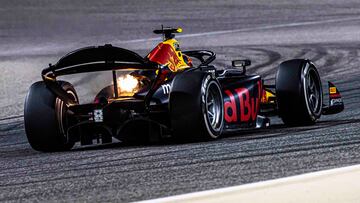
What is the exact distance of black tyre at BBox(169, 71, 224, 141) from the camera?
8.59m

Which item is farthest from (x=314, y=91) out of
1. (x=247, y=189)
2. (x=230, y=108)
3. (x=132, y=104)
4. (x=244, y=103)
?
(x=247, y=189)

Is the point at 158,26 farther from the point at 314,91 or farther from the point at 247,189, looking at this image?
the point at 247,189

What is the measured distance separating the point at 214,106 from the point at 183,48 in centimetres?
1257

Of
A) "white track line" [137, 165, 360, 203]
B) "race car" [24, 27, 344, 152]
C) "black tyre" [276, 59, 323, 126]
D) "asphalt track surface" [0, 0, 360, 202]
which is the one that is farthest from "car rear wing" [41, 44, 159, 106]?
"white track line" [137, 165, 360, 203]

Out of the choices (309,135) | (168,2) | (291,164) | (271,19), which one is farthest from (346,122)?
(168,2)

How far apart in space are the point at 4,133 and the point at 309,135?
4.56m

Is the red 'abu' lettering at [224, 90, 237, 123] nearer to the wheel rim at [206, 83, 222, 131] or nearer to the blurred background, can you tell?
the wheel rim at [206, 83, 222, 131]

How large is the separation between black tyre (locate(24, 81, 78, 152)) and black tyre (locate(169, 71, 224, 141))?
0.97m

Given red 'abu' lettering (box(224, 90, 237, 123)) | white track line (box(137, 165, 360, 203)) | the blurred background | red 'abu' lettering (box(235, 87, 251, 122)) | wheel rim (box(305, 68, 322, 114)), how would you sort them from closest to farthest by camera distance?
white track line (box(137, 165, 360, 203)) → red 'abu' lettering (box(224, 90, 237, 123)) → red 'abu' lettering (box(235, 87, 251, 122)) → wheel rim (box(305, 68, 322, 114)) → the blurred background

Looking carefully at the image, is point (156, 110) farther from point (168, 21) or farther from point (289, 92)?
point (168, 21)

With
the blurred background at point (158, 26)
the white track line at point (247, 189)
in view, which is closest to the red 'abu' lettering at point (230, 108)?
the white track line at point (247, 189)

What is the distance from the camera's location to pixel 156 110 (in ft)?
29.4

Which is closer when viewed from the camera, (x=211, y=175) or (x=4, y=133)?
(x=211, y=175)

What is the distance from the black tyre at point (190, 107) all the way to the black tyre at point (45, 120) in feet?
3.19
